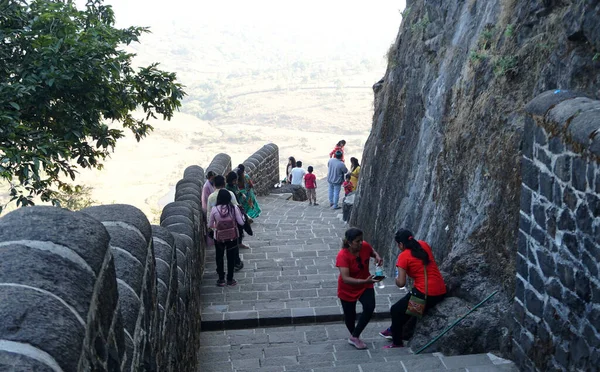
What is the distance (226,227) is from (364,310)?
276cm

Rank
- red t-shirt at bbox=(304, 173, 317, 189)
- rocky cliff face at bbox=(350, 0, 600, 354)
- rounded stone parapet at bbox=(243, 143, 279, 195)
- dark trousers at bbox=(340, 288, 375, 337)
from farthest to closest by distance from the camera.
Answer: rounded stone parapet at bbox=(243, 143, 279, 195) < red t-shirt at bbox=(304, 173, 317, 189) < dark trousers at bbox=(340, 288, 375, 337) < rocky cliff face at bbox=(350, 0, 600, 354)

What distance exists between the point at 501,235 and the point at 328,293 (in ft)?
10.7

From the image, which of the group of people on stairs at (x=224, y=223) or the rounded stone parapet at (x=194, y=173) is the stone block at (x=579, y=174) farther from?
the rounded stone parapet at (x=194, y=173)

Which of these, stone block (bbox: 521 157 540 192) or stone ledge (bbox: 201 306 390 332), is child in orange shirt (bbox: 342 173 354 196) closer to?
stone ledge (bbox: 201 306 390 332)

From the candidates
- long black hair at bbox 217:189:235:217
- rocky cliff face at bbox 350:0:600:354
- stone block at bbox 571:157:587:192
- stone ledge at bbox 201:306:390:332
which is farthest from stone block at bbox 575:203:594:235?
long black hair at bbox 217:189:235:217

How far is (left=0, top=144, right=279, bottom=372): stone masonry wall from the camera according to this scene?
1943mm

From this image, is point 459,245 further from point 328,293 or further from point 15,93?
point 15,93

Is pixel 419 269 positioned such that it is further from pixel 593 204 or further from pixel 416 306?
pixel 593 204

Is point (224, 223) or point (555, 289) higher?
point (555, 289)

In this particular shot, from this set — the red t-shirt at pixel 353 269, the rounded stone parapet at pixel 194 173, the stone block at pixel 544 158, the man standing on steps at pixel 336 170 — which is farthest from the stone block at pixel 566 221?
the man standing on steps at pixel 336 170

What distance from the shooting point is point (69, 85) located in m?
9.70

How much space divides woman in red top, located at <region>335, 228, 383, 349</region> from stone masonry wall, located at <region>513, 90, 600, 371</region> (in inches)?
59.8

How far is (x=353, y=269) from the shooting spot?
6.87m

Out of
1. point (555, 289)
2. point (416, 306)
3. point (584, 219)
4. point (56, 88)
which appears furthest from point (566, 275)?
point (56, 88)
